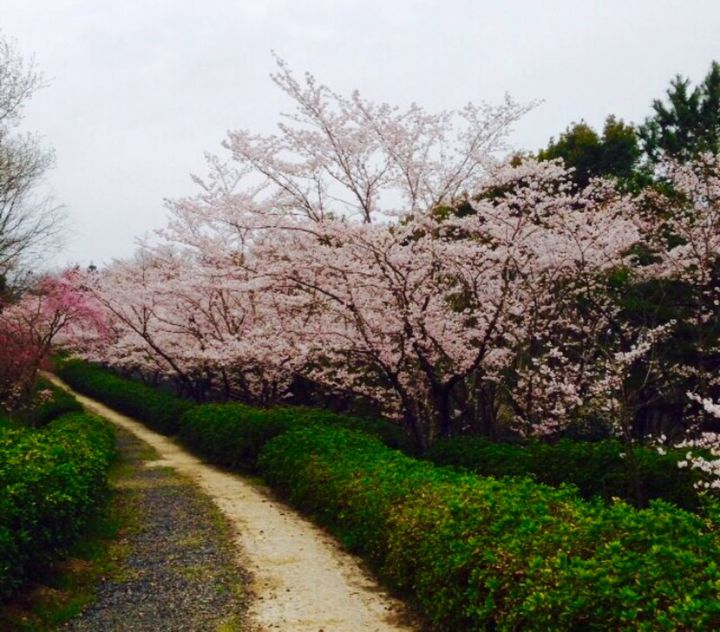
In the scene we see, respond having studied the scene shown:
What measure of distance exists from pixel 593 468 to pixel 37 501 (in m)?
6.40

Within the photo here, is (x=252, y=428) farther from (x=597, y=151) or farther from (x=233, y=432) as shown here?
(x=597, y=151)

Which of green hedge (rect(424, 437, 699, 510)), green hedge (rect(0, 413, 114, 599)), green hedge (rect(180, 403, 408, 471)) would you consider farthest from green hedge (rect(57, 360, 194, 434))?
green hedge (rect(424, 437, 699, 510))

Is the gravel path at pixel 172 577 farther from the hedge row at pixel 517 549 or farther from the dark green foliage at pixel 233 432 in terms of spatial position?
the dark green foliage at pixel 233 432

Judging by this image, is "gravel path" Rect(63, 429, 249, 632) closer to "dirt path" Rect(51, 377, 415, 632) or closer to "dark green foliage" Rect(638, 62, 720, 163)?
"dirt path" Rect(51, 377, 415, 632)

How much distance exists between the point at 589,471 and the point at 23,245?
20.2 metres

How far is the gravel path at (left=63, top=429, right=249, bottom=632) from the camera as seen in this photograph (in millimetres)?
5863

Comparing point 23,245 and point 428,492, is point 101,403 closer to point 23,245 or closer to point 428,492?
point 23,245

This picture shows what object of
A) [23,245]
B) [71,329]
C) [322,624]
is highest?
[23,245]

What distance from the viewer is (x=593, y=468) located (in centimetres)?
847

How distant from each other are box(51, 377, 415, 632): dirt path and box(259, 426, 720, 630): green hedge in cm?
29

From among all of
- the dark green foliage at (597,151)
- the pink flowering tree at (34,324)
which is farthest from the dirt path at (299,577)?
the dark green foliage at (597,151)

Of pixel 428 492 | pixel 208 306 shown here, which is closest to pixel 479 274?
pixel 428 492

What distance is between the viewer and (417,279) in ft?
36.2

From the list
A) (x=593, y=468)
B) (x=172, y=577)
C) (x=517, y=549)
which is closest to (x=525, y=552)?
(x=517, y=549)
